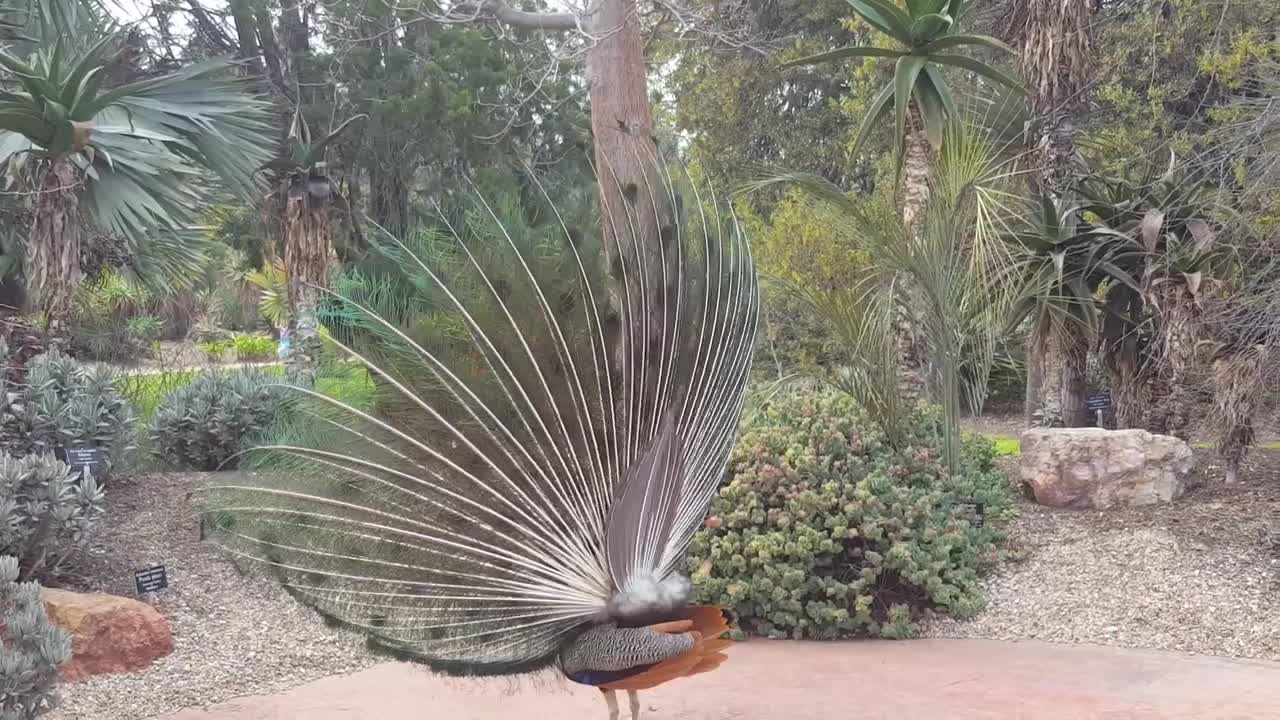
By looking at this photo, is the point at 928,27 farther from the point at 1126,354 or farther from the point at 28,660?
the point at 28,660

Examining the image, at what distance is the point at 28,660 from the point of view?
3.95 meters

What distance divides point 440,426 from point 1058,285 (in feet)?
20.4

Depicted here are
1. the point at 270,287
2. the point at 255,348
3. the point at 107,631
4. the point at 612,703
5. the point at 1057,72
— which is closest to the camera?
the point at 612,703

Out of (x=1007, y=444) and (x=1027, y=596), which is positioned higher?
(x=1007, y=444)

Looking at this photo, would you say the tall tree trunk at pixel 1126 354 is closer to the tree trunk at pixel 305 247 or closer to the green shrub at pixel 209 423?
the green shrub at pixel 209 423

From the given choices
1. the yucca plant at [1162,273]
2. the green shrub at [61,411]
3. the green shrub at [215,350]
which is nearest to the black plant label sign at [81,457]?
the green shrub at [61,411]

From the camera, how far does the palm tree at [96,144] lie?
7.47 m

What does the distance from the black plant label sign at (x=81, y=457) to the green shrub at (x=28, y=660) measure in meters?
3.26

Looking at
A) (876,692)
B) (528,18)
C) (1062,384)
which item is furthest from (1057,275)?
(528,18)

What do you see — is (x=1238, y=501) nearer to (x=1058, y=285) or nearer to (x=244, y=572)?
(x=1058, y=285)

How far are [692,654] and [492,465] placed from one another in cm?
108

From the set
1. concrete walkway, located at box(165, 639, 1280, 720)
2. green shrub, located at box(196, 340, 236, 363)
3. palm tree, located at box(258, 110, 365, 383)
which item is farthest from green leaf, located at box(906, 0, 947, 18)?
green shrub, located at box(196, 340, 236, 363)

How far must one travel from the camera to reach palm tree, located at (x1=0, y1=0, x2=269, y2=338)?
7.47 metres

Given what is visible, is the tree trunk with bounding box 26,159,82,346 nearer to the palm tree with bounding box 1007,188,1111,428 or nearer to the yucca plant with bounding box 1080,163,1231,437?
the palm tree with bounding box 1007,188,1111,428
